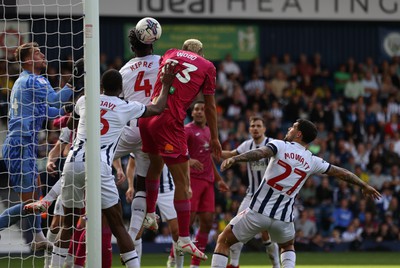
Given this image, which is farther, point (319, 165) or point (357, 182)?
point (319, 165)

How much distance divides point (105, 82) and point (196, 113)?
4445mm

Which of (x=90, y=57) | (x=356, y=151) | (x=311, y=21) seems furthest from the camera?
(x=311, y=21)

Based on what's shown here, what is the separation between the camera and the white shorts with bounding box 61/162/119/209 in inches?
400

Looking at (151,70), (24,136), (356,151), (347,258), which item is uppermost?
(151,70)

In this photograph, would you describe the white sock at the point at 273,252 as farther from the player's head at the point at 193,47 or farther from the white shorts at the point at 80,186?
the white shorts at the point at 80,186

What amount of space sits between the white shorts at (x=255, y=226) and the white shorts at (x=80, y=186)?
1.51 metres

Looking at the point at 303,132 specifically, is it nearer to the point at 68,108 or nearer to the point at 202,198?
the point at 68,108

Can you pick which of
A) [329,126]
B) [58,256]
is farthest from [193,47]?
[329,126]

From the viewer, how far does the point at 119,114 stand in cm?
1030

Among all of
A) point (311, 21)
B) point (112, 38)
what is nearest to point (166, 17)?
point (112, 38)

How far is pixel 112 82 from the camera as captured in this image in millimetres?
10375

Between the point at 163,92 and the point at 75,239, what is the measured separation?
184cm

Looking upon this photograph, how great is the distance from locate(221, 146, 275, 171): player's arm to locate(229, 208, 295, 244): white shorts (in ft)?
2.24

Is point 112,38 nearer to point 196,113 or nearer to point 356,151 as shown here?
point 356,151
